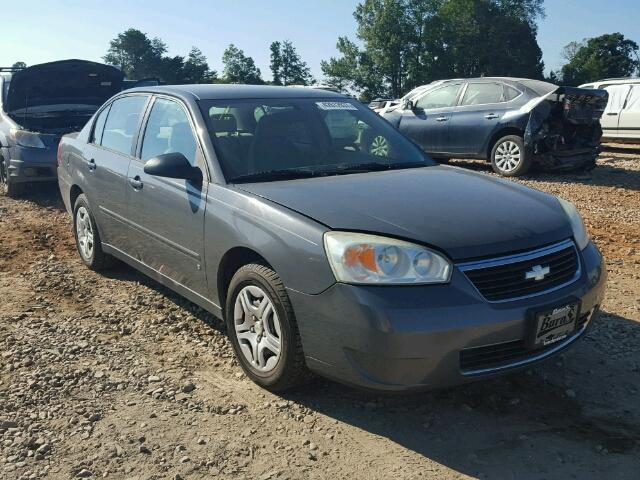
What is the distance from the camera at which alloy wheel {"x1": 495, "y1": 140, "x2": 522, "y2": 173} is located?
10.5 meters

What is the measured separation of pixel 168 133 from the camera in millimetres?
4387

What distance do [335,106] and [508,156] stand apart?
21.9 ft

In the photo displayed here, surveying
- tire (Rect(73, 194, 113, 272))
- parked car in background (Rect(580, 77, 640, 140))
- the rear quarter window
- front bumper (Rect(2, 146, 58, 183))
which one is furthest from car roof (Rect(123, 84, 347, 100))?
parked car in background (Rect(580, 77, 640, 140))

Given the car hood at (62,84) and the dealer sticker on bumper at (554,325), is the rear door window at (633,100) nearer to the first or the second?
the car hood at (62,84)

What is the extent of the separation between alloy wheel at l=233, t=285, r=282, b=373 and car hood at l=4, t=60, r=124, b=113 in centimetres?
706

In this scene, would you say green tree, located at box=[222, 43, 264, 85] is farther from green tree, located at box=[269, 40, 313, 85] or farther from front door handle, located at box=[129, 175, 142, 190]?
front door handle, located at box=[129, 175, 142, 190]

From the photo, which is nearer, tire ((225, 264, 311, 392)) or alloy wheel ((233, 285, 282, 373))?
tire ((225, 264, 311, 392))

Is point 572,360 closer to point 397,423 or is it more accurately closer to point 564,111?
point 397,423

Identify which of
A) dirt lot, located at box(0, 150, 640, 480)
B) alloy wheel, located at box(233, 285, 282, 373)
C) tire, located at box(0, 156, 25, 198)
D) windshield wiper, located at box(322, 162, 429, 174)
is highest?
windshield wiper, located at box(322, 162, 429, 174)

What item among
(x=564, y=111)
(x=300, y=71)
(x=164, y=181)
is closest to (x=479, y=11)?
(x=300, y=71)

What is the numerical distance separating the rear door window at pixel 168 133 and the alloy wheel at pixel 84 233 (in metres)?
1.30

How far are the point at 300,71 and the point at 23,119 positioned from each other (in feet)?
277

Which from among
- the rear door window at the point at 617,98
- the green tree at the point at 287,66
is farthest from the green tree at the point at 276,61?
the rear door window at the point at 617,98

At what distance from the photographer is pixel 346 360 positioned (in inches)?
115
